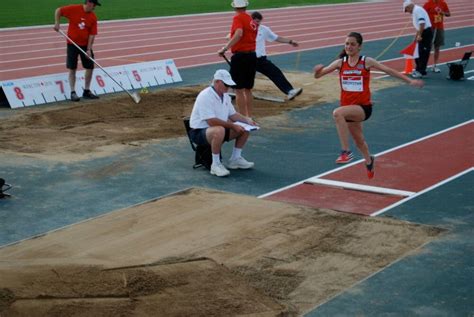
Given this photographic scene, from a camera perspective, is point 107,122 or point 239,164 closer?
point 239,164

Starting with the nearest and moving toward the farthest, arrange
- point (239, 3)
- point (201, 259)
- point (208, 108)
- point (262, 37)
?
1. point (201, 259)
2. point (208, 108)
3. point (239, 3)
4. point (262, 37)

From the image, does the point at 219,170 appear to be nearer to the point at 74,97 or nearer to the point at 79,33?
the point at 74,97

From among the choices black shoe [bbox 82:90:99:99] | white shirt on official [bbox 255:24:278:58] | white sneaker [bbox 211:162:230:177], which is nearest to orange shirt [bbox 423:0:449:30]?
white shirt on official [bbox 255:24:278:58]

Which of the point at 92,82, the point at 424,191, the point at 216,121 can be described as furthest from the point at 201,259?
the point at 92,82

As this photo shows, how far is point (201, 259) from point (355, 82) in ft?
12.7

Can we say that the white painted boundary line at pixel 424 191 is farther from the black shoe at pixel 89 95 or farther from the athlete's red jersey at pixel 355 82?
the black shoe at pixel 89 95

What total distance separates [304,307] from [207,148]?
483 centimetres

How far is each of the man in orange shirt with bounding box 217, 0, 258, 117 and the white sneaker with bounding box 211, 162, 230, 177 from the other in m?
3.42

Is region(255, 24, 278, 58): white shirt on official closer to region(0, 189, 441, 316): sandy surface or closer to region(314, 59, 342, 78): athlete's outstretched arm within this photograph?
region(314, 59, 342, 78): athlete's outstretched arm

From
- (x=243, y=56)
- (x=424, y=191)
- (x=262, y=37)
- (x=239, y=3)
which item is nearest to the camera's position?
(x=424, y=191)

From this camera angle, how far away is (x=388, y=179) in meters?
11.3

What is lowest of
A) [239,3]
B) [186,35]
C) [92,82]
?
[186,35]

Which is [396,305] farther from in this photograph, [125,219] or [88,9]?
[88,9]

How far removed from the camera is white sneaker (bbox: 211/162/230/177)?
37.6 ft
